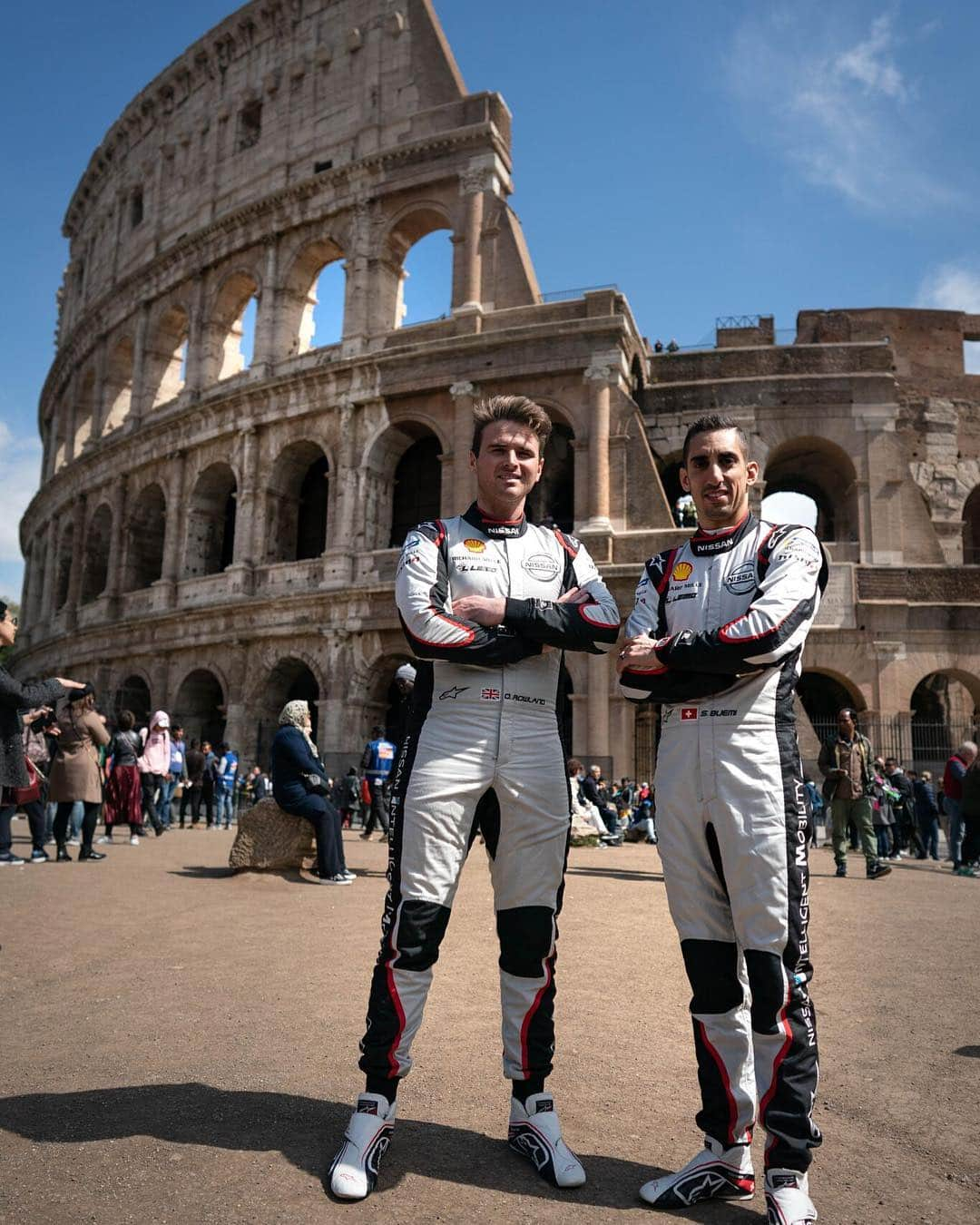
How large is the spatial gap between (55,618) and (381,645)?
1336 cm

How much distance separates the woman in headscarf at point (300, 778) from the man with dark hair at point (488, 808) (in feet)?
15.2

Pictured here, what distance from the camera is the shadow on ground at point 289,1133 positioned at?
7.29 feet

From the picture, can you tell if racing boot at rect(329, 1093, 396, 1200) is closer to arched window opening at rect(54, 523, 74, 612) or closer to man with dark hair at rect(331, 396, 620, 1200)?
man with dark hair at rect(331, 396, 620, 1200)

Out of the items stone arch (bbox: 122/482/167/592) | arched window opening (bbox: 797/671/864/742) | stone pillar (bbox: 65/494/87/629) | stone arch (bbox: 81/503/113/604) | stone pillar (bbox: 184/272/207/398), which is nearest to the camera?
arched window opening (bbox: 797/671/864/742)

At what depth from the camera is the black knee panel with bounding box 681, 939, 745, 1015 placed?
7.76ft

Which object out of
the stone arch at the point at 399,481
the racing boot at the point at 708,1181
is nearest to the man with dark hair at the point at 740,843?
the racing boot at the point at 708,1181

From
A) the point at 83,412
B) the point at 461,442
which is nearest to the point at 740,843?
the point at 461,442

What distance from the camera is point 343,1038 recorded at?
10.9 ft

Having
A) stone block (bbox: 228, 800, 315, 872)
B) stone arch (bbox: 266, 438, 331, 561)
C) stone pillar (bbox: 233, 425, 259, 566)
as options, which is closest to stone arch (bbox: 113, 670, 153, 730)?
stone pillar (bbox: 233, 425, 259, 566)

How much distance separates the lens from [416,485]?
67.3 feet

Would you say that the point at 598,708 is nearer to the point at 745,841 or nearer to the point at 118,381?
the point at 745,841

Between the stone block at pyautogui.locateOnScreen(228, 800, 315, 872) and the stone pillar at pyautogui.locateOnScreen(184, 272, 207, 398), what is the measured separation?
1715 centimetres

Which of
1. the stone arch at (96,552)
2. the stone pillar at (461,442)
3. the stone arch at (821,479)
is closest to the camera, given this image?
the stone pillar at (461,442)

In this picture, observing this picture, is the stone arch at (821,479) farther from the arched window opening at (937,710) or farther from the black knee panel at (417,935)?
the black knee panel at (417,935)
